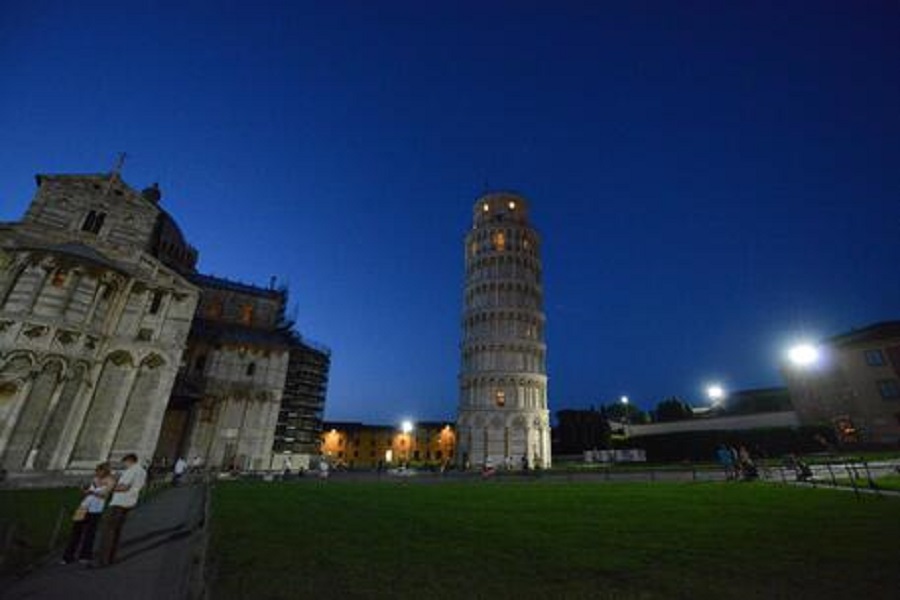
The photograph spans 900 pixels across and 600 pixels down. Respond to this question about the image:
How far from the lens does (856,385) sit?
1651 inches

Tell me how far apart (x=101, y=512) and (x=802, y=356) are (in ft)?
170

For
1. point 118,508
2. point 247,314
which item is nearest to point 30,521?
point 118,508

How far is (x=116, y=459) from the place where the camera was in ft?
93.5

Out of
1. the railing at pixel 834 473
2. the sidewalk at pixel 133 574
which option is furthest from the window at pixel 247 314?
the railing at pixel 834 473

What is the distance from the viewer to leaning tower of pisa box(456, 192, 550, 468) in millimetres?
54062

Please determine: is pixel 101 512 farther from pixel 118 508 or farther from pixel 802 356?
pixel 802 356

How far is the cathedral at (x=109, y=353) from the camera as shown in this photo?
2583 centimetres

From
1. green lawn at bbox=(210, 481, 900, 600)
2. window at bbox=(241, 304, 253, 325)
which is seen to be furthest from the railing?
window at bbox=(241, 304, 253, 325)

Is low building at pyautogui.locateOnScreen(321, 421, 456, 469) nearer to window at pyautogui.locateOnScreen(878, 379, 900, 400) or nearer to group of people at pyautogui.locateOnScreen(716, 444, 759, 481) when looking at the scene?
window at pyautogui.locateOnScreen(878, 379, 900, 400)

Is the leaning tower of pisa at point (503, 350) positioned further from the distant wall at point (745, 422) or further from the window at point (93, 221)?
the window at point (93, 221)

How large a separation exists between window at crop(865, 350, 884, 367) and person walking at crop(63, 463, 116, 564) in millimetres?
59203

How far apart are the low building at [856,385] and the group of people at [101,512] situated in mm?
51819

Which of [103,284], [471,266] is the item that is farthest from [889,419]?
[103,284]

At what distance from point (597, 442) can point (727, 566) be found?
66.1m
